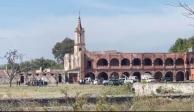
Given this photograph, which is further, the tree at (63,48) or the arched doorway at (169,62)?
the tree at (63,48)

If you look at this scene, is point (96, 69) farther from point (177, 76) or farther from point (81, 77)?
point (177, 76)

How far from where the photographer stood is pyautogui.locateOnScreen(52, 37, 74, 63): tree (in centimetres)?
16888

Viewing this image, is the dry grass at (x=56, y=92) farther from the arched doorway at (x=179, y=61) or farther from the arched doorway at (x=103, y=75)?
the arched doorway at (x=179, y=61)

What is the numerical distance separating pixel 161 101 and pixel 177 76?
9820 cm

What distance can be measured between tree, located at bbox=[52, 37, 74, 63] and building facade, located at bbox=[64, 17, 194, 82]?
48937 mm

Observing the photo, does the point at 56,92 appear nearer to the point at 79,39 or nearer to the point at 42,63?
the point at 79,39

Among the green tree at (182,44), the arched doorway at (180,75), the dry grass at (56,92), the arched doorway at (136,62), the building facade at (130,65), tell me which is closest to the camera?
the dry grass at (56,92)

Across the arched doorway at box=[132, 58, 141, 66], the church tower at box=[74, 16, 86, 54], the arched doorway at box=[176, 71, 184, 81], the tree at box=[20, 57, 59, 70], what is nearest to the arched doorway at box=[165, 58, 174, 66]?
the arched doorway at box=[176, 71, 184, 81]

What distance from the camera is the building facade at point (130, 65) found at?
117812 millimetres

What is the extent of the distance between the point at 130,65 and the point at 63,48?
52822 mm

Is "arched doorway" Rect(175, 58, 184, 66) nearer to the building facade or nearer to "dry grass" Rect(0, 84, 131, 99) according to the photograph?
the building facade

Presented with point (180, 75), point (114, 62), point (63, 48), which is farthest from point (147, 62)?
point (63, 48)

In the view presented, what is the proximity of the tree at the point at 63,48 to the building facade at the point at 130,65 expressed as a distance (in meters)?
48.9

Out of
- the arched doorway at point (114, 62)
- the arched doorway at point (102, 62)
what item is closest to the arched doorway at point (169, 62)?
the arched doorway at point (114, 62)
